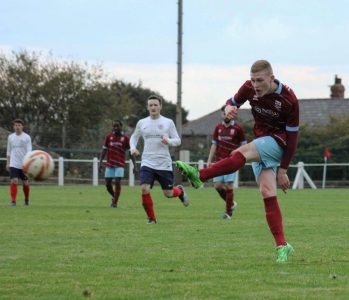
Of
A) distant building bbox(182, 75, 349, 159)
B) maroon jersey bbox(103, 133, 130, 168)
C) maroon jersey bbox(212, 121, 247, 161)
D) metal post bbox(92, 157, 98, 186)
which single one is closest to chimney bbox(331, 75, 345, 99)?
distant building bbox(182, 75, 349, 159)

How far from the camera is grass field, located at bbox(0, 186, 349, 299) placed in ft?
24.5

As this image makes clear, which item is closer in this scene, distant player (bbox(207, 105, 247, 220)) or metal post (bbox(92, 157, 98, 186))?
distant player (bbox(207, 105, 247, 220))

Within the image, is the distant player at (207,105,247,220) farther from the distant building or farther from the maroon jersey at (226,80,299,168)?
the distant building

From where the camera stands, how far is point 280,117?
9531mm

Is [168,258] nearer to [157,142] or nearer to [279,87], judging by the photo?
[279,87]

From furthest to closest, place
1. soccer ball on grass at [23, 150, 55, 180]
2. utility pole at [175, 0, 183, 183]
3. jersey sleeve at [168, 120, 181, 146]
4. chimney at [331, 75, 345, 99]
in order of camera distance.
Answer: chimney at [331, 75, 345, 99] → utility pole at [175, 0, 183, 183] → jersey sleeve at [168, 120, 181, 146] → soccer ball on grass at [23, 150, 55, 180]

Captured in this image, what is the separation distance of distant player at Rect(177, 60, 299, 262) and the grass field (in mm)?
592

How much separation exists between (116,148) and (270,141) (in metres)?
13.3

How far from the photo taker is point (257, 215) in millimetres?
18031

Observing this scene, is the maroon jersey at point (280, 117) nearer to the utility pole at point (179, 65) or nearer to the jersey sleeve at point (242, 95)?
the jersey sleeve at point (242, 95)

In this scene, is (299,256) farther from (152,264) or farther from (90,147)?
(90,147)

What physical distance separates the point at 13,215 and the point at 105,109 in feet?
128

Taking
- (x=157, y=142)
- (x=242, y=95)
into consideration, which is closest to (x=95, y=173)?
(x=157, y=142)

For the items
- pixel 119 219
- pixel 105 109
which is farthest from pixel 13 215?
pixel 105 109
